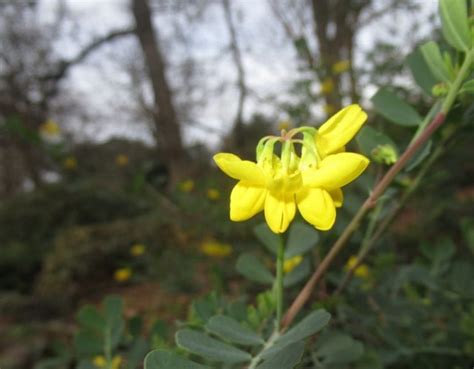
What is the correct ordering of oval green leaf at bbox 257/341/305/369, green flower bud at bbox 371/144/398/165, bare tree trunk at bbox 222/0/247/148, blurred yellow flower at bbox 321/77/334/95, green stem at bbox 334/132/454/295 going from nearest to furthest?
1. oval green leaf at bbox 257/341/305/369
2. green flower bud at bbox 371/144/398/165
3. green stem at bbox 334/132/454/295
4. blurred yellow flower at bbox 321/77/334/95
5. bare tree trunk at bbox 222/0/247/148

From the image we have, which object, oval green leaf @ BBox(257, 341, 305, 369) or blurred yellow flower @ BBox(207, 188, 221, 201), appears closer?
oval green leaf @ BBox(257, 341, 305, 369)

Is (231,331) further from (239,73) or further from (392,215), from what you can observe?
(239,73)

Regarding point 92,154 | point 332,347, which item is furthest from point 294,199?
point 92,154

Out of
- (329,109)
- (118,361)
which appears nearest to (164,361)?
(118,361)

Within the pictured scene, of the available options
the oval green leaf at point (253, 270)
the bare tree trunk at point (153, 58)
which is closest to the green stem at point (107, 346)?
the oval green leaf at point (253, 270)

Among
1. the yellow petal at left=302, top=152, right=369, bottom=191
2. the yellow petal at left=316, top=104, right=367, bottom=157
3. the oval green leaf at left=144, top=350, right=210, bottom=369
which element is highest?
the yellow petal at left=316, top=104, right=367, bottom=157

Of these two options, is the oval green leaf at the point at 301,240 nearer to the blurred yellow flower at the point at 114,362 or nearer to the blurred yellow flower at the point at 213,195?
the blurred yellow flower at the point at 114,362

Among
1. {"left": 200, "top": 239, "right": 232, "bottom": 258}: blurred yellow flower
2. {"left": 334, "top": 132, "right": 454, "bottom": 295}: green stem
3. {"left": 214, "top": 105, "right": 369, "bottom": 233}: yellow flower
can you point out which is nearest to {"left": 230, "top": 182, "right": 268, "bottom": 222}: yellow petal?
{"left": 214, "top": 105, "right": 369, "bottom": 233}: yellow flower

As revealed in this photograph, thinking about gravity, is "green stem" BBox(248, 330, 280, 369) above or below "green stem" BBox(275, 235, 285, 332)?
below

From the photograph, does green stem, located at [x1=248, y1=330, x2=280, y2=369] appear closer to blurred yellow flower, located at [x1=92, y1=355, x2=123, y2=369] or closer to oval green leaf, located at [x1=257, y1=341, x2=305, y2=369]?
oval green leaf, located at [x1=257, y1=341, x2=305, y2=369]
